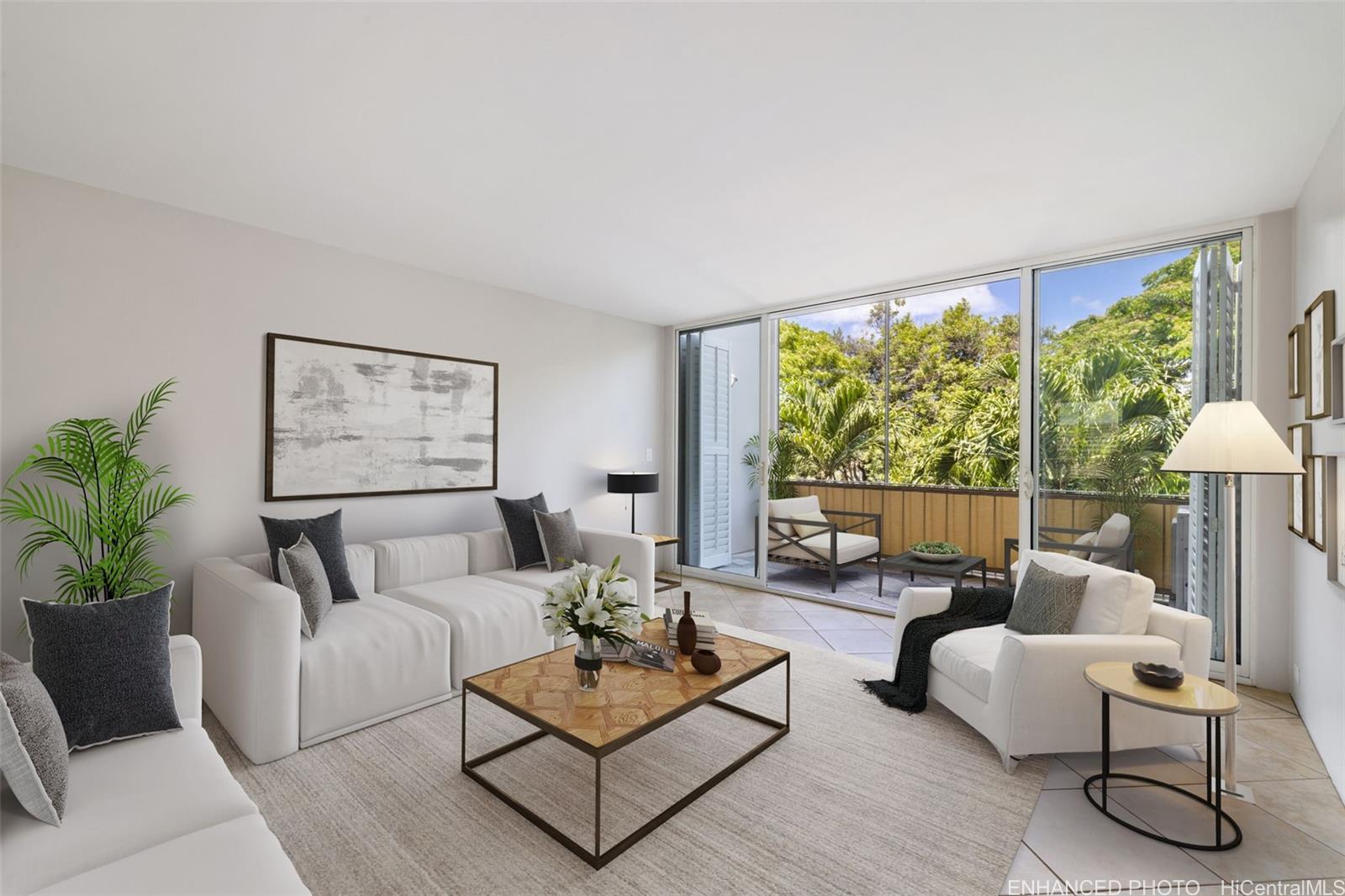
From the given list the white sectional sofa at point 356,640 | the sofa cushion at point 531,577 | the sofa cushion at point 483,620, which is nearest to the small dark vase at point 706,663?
the sofa cushion at point 483,620

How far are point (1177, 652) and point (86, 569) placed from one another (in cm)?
482

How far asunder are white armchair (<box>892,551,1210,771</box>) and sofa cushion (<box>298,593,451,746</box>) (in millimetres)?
2554

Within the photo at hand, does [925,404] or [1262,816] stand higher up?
[925,404]

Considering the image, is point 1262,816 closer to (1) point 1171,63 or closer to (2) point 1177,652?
(2) point 1177,652

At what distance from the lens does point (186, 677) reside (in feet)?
6.71

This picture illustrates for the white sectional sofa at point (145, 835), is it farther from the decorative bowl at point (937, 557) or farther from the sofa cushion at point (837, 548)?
the decorative bowl at point (937, 557)

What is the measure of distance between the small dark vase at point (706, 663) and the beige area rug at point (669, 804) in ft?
1.24

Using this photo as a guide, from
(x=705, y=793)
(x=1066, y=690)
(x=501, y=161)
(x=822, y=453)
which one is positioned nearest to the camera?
(x=705, y=793)

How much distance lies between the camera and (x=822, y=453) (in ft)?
24.7

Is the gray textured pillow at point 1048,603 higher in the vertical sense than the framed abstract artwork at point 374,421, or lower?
lower

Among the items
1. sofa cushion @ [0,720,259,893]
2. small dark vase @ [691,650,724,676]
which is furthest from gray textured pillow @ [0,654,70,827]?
small dark vase @ [691,650,724,676]

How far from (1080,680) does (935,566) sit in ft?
9.57

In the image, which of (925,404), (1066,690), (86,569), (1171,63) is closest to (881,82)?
(1171,63)

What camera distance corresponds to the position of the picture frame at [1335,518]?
2275mm
